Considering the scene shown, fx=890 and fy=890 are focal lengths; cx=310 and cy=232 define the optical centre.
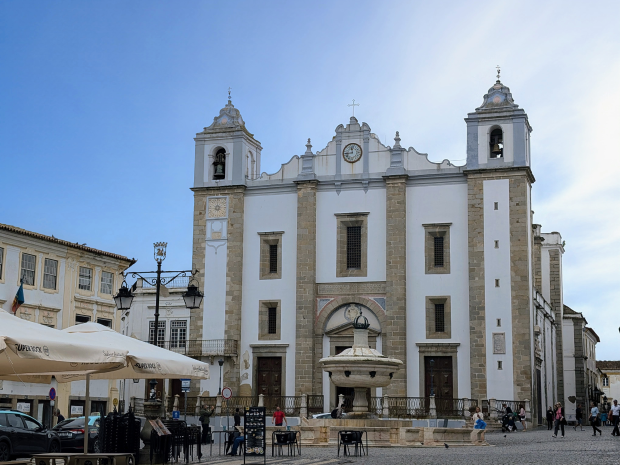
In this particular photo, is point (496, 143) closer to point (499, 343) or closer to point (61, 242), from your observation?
point (499, 343)

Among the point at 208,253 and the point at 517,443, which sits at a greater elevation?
the point at 208,253

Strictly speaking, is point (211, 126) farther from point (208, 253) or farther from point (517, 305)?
point (517, 305)

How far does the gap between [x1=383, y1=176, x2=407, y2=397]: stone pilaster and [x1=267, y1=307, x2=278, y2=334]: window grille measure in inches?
212

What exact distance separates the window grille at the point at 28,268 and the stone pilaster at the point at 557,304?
3377 centimetres

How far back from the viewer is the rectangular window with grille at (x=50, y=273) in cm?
3650

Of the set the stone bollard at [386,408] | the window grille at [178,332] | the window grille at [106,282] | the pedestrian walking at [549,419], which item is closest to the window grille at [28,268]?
the window grille at [106,282]

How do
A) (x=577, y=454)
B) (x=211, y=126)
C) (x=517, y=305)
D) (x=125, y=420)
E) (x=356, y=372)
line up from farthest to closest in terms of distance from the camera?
1. (x=211, y=126)
2. (x=517, y=305)
3. (x=356, y=372)
4. (x=577, y=454)
5. (x=125, y=420)

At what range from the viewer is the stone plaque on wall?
37719 mm

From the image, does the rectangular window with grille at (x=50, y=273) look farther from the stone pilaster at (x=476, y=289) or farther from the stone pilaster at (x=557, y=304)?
the stone pilaster at (x=557, y=304)

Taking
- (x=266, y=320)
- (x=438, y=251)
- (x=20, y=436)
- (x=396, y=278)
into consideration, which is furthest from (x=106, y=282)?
(x=20, y=436)

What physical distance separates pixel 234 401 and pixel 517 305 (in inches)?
516

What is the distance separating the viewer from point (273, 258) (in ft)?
138

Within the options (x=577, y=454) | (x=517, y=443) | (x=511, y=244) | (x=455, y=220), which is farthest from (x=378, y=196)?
(x=577, y=454)

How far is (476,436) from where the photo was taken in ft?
82.9
